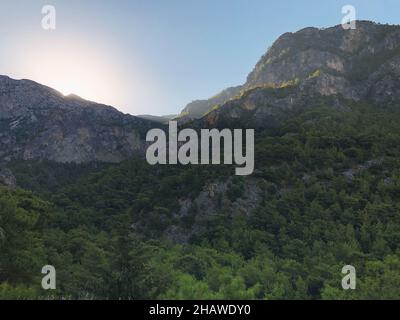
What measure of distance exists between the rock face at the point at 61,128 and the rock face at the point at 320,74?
98.6 feet

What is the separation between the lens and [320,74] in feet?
378

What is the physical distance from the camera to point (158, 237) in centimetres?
5275

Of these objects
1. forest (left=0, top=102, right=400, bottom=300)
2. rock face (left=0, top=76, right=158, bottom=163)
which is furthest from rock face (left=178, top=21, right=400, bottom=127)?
rock face (left=0, top=76, right=158, bottom=163)

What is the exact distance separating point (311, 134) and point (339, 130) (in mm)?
7353

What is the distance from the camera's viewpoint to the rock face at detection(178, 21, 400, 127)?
106 meters

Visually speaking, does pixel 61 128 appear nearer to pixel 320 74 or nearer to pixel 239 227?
pixel 320 74

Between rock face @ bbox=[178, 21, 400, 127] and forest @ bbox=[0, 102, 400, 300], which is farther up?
rock face @ bbox=[178, 21, 400, 127]

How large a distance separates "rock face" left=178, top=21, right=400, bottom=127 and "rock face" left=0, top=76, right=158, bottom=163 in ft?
98.6

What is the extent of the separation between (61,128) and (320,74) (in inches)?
3037

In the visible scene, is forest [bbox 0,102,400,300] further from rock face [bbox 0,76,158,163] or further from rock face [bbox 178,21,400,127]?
rock face [bbox 0,76,158,163]

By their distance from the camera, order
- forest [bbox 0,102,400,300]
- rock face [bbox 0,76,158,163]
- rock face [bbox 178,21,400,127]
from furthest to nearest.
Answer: rock face [bbox 0,76,158,163] < rock face [bbox 178,21,400,127] < forest [bbox 0,102,400,300]

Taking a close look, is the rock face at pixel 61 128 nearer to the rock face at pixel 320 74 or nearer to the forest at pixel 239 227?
the rock face at pixel 320 74

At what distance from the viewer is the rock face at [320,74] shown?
4181 inches

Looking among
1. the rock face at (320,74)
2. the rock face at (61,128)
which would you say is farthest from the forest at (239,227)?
the rock face at (61,128)
